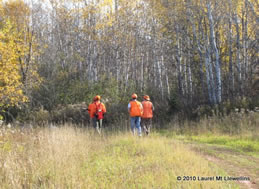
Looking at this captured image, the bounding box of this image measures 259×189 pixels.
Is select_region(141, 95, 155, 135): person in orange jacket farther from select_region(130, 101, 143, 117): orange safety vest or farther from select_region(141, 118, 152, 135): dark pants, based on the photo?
select_region(130, 101, 143, 117): orange safety vest

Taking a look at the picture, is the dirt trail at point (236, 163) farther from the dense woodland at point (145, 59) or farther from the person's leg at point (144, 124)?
the dense woodland at point (145, 59)

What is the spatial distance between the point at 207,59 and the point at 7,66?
10441 mm

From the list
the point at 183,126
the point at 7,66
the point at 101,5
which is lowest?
the point at 183,126

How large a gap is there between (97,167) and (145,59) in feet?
69.7

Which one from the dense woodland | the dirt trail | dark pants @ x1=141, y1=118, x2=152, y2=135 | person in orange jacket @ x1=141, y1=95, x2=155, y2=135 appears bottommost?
the dirt trail

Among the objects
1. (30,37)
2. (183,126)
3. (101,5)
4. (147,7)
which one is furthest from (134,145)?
(101,5)

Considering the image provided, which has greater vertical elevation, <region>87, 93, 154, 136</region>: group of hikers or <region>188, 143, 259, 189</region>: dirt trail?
<region>87, 93, 154, 136</region>: group of hikers

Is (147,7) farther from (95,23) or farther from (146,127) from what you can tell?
(146,127)

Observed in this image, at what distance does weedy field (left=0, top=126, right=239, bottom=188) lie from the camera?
4.07 meters

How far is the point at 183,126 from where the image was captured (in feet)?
38.5

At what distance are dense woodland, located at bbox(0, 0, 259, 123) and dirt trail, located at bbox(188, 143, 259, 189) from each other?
17.7 ft

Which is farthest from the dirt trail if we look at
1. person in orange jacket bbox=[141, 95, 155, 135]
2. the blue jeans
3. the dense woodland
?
the dense woodland

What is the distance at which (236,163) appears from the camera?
594 centimetres

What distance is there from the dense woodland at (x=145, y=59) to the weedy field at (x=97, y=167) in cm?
697
